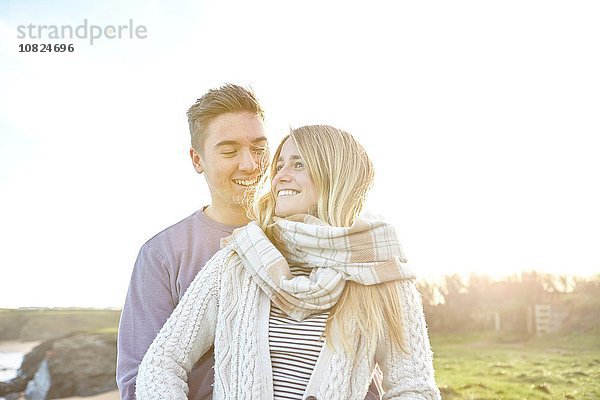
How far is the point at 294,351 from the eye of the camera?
5.66 feet

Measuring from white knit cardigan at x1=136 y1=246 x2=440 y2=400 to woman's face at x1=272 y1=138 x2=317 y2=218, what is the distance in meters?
0.22

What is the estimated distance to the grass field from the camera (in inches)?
247

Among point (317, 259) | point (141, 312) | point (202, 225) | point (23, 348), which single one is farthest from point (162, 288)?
point (23, 348)

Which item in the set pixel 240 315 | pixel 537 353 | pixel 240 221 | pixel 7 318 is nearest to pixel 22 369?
pixel 7 318

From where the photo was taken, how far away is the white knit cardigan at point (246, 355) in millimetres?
1688

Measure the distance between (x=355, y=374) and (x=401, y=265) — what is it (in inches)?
12.4

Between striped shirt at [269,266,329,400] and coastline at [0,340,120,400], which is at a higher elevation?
striped shirt at [269,266,329,400]

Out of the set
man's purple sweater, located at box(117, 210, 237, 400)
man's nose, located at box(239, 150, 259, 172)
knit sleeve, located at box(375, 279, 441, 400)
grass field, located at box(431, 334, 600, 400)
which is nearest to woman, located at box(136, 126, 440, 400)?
knit sleeve, located at box(375, 279, 441, 400)

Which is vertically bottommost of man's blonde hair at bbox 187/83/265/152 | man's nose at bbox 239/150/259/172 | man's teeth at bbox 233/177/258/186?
man's teeth at bbox 233/177/258/186

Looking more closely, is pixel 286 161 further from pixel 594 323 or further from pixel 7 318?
pixel 7 318

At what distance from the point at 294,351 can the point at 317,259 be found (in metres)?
0.25

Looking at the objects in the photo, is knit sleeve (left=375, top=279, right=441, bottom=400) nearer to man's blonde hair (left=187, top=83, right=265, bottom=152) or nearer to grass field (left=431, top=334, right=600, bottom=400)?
man's blonde hair (left=187, top=83, right=265, bottom=152)

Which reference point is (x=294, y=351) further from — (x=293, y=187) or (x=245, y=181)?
(x=245, y=181)

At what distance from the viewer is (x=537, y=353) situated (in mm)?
6508
